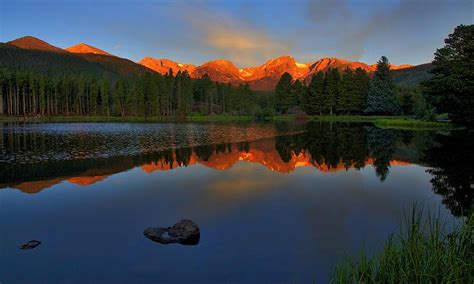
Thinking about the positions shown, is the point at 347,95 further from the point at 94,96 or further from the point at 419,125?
the point at 94,96

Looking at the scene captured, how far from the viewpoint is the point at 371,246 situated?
1028 cm

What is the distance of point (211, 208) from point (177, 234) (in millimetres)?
3661

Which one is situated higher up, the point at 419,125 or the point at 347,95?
the point at 347,95

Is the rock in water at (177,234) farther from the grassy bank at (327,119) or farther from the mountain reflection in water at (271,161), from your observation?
the grassy bank at (327,119)

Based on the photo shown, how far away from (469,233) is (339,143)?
101 ft

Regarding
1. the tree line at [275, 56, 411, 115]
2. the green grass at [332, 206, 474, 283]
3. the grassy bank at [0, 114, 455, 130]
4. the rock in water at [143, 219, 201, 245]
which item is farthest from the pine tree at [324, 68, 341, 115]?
the green grass at [332, 206, 474, 283]

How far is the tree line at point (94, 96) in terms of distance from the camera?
10312cm

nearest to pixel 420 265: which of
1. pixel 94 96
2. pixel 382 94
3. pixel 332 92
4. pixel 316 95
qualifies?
pixel 382 94

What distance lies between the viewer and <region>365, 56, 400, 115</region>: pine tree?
82.2m

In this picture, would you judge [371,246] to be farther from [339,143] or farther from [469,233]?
[339,143]

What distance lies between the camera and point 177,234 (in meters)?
10.9

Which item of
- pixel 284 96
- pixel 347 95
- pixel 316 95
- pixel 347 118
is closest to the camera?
pixel 347 118

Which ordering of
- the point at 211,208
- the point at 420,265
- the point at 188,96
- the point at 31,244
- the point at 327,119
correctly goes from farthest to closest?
the point at 188,96 < the point at 327,119 < the point at 211,208 < the point at 31,244 < the point at 420,265

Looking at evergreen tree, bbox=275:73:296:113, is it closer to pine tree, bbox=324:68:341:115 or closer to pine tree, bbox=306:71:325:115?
pine tree, bbox=306:71:325:115
